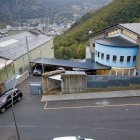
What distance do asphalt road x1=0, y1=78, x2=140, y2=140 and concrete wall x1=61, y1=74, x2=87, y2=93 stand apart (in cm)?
279

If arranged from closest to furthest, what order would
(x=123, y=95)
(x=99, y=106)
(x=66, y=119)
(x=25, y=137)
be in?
(x=25, y=137) < (x=66, y=119) < (x=99, y=106) < (x=123, y=95)

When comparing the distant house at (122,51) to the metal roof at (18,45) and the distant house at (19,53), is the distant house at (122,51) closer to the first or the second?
the distant house at (19,53)

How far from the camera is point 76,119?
88.3 feet

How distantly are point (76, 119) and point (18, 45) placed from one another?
25.1 m

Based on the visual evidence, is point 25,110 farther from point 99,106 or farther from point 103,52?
point 103,52

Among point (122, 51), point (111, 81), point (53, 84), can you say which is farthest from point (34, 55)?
point (111, 81)

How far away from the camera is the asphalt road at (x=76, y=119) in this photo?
79.3ft

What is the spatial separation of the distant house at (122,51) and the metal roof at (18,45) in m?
14.0

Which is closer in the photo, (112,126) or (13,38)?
(112,126)

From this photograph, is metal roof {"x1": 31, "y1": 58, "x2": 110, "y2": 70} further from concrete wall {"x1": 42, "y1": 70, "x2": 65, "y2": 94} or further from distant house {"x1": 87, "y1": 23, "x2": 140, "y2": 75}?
concrete wall {"x1": 42, "y1": 70, "x2": 65, "y2": 94}

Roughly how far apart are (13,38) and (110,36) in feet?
66.1

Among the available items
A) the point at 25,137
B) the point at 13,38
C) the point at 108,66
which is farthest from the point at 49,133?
the point at 13,38

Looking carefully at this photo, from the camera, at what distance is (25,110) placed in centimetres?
3022

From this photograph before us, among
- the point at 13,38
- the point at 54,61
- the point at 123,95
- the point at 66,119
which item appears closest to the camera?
the point at 66,119
